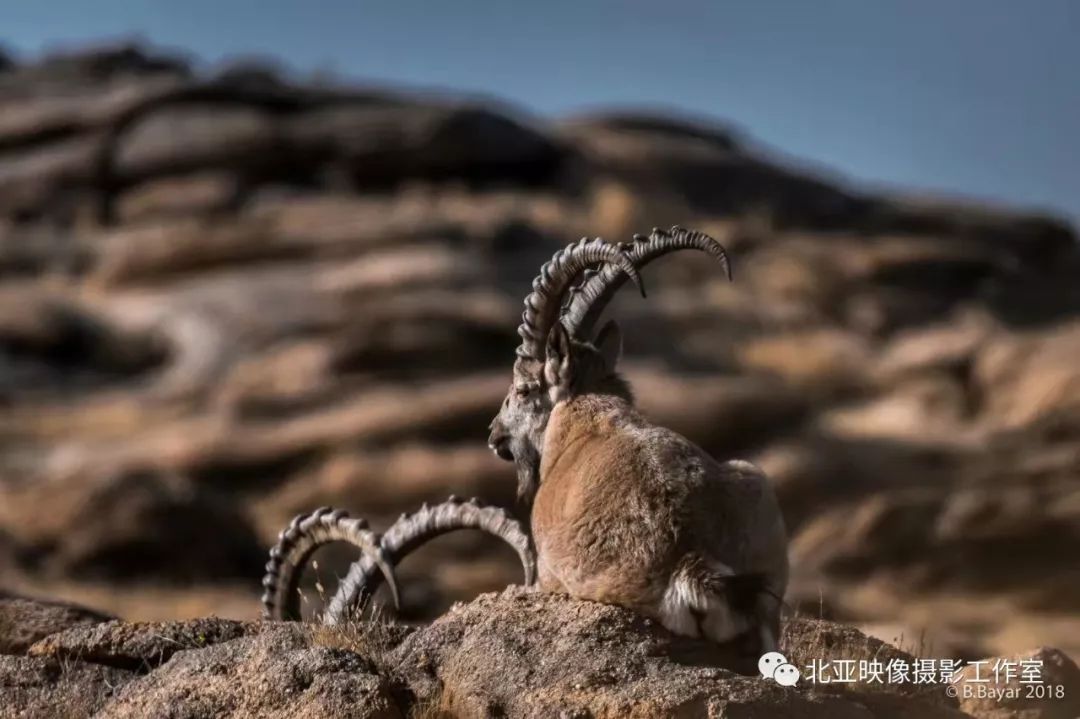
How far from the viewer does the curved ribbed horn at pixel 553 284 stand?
8.11m

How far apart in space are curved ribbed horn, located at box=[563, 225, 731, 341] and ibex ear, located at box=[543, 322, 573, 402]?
4.8 inches

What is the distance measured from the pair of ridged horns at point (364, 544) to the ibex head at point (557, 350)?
0.44 metres

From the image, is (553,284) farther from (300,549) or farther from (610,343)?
(300,549)

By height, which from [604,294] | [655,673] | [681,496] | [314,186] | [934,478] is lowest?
[655,673]

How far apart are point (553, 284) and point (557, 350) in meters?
0.36

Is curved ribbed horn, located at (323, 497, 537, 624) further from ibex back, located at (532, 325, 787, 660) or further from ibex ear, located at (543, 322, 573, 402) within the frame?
ibex ear, located at (543, 322, 573, 402)

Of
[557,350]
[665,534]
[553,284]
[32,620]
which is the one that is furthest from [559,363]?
[32,620]

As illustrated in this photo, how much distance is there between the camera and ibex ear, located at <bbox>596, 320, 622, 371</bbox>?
9.09 m

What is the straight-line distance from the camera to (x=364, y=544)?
29.9ft

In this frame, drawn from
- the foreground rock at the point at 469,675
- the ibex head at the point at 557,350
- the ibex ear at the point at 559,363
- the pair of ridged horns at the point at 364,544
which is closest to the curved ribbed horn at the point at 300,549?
the pair of ridged horns at the point at 364,544

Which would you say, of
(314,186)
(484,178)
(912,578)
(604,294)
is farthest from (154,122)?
(604,294)

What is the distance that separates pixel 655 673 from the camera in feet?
21.4

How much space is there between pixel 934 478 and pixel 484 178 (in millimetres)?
18992

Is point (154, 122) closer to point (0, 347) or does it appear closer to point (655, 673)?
point (0, 347)
